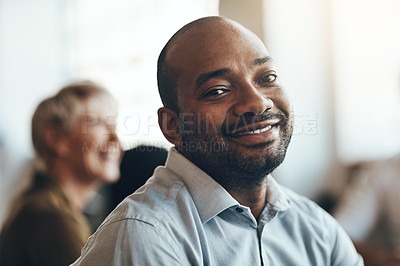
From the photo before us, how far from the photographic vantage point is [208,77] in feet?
1.67

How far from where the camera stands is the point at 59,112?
0.98 m

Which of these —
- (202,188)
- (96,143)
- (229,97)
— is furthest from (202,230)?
(96,143)

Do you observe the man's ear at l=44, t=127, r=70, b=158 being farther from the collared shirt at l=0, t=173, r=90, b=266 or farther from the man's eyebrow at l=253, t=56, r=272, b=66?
the man's eyebrow at l=253, t=56, r=272, b=66

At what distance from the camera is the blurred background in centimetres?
70

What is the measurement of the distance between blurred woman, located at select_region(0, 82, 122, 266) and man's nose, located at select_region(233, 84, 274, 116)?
12.7 inches

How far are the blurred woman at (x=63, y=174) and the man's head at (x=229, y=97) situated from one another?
0.27 m

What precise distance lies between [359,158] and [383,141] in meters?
0.07

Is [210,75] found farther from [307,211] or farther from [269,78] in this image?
→ [307,211]

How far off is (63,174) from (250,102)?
0.62 metres

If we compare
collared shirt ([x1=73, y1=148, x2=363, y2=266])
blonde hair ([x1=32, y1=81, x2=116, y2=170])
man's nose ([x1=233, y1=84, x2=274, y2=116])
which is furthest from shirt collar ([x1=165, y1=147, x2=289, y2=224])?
blonde hair ([x1=32, y1=81, x2=116, y2=170])

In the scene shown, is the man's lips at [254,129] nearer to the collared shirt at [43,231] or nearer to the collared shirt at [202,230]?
the collared shirt at [202,230]

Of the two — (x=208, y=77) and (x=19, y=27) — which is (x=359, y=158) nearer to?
(x=208, y=77)

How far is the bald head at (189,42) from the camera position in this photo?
0.51 meters

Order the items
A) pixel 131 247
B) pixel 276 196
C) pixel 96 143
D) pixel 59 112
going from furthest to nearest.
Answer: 1. pixel 59 112
2. pixel 96 143
3. pixel 276 196
4. pixel 131 247
